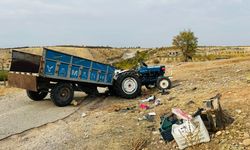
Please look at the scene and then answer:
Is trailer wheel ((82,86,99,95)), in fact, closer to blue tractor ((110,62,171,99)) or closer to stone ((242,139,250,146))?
blue tractor ((110,62,171,99))

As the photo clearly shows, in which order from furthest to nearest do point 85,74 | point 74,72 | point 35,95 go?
point 35,95
point 85,74
point 74,72

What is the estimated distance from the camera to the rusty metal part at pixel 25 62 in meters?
13.8

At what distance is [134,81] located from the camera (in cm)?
1558

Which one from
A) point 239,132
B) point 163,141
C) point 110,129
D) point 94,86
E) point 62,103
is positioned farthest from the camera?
point 94,86

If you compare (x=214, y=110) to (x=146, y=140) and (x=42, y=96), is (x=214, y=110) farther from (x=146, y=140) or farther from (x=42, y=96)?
(x=42, y=96)

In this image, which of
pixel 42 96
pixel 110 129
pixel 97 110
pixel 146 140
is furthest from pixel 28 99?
pixel 146 140

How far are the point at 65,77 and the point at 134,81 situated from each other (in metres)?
2.97

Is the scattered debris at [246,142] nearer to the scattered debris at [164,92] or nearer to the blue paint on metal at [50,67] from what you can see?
the scattered debris at [164,92]

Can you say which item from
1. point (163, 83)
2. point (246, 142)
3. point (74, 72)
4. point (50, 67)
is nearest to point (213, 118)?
point (246, 142)

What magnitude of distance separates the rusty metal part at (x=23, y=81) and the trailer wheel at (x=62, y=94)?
28.5 inches

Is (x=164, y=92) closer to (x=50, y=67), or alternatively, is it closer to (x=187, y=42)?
(x=50, y=67)

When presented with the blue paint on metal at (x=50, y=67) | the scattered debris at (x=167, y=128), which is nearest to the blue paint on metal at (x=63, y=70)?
the blue paint on metal at (x=50, y=67)

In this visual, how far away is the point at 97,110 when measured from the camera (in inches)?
508

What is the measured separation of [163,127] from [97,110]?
191 inches
